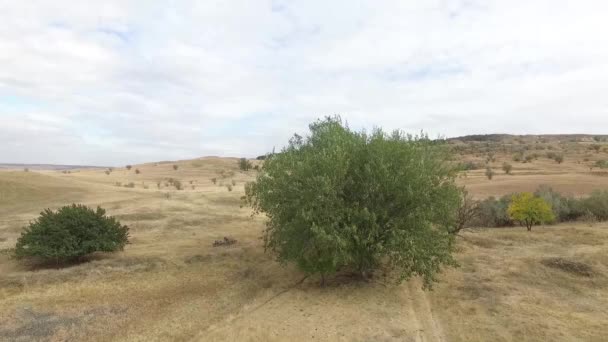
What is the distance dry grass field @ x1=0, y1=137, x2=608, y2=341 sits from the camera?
909cm

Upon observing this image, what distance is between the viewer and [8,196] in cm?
2359

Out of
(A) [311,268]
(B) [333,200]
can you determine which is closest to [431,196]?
(B) [333,200]

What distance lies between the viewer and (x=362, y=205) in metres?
11.3

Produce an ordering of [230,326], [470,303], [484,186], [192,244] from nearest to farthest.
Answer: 1. [230,326]
2. [470,303]
3. [192,244]
4. [484,186]

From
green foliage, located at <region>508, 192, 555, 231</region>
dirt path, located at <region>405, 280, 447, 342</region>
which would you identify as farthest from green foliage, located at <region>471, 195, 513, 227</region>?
dirt path, located at <region>405, 280, 447, 342</region>

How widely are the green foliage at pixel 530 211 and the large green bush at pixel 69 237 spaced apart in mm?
14068

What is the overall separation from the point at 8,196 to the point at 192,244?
1317 cm

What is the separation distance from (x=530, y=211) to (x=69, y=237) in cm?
1577

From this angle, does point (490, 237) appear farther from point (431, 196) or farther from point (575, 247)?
point (431, 196)

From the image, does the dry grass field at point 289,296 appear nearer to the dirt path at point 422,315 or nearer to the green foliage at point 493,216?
the dirt path at point 422,315

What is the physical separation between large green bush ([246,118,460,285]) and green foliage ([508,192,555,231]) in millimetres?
7451

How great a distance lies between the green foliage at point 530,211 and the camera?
18.1 meters

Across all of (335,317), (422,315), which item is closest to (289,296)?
(335,317)

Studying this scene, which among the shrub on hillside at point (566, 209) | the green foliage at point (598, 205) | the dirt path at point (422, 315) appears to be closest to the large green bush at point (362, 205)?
the dirt path at point (422, 315)
